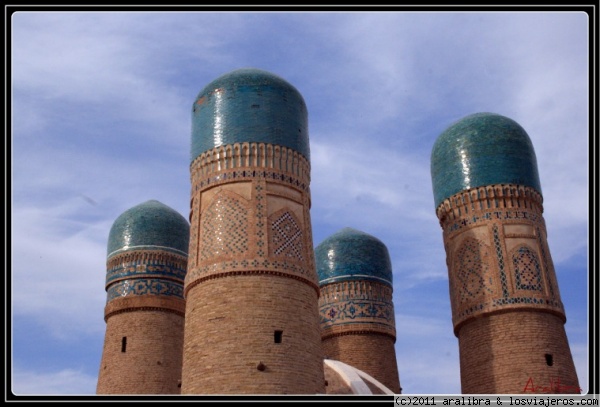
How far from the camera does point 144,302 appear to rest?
13906mm

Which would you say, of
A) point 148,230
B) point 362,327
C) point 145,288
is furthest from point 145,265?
point 362,327

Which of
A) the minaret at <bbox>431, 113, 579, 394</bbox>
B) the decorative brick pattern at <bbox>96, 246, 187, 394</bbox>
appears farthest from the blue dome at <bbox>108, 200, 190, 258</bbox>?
the minaret at <bbox>431, 113, 579, 394</bbox>

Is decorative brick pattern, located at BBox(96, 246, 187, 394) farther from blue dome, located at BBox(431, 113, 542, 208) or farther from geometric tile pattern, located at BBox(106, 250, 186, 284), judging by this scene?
blue dome, located at BBox(431, 113, 542, 208)

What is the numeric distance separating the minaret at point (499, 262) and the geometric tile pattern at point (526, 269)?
0.02 m

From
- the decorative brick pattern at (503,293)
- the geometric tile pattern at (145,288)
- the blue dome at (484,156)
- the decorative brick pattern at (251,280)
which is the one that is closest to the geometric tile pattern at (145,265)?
the geometric tile pattern at (145,288)

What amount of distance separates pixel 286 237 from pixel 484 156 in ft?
13.7

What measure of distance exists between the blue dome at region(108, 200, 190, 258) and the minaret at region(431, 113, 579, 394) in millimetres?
5483

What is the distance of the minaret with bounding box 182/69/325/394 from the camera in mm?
8633

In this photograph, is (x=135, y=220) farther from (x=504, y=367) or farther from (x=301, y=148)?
(x=504, y=367)

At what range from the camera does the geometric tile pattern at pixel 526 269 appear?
10961 mm

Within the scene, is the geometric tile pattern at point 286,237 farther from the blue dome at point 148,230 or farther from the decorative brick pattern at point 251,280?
the blue dome at point 148,230

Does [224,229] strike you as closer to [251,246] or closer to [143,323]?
[251,246]

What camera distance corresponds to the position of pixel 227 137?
32.8 ft
